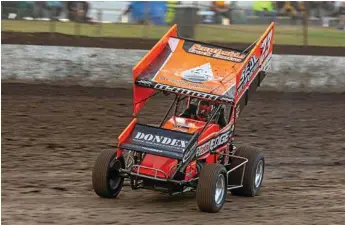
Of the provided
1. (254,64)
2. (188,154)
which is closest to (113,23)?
(254,64)

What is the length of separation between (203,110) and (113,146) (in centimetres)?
294

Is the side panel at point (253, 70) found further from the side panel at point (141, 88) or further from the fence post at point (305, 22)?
the fence post at point (305, 22)

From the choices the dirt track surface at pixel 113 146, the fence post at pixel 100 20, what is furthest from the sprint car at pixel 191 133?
the fence post at pixel 100 20

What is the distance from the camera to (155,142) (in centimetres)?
758

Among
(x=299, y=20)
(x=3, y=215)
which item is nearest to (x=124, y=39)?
(x=299, y=20)

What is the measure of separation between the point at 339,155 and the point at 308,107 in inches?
126

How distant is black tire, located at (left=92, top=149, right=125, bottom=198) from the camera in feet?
24.7

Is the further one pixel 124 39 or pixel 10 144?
pixel 124 39

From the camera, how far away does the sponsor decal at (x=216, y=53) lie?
855cm

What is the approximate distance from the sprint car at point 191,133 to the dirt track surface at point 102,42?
7508mm

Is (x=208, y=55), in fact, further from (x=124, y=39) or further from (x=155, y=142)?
(x=124, y=39)

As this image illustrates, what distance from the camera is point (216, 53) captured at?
8.64m

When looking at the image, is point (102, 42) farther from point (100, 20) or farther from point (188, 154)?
point (188, 154)

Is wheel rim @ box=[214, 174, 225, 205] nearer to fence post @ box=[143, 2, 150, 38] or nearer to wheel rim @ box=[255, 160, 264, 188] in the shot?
wheel rim @ box=[255, 160, 264, 188]
